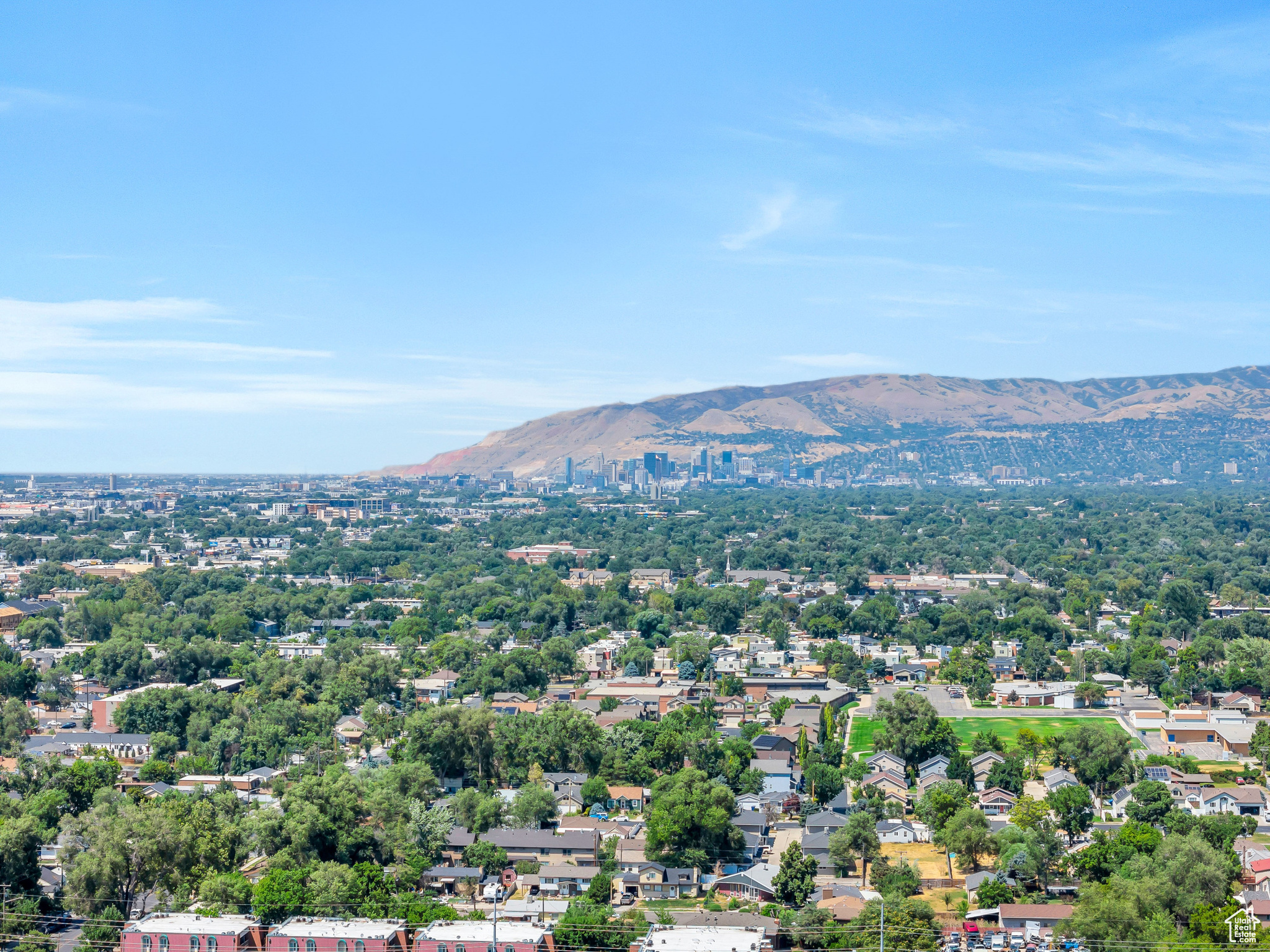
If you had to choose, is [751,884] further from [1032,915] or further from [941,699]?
[941,699]

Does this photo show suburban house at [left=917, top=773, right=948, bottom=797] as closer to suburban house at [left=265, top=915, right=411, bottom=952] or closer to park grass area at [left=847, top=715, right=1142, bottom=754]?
park grass area at [left=847, top=715, right=1142, bottom=754]

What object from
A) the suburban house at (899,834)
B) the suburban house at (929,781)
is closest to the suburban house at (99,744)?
the suburban house at (899,834)

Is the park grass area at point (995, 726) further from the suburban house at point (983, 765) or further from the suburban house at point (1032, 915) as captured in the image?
the suburban house at point (1032, 915)

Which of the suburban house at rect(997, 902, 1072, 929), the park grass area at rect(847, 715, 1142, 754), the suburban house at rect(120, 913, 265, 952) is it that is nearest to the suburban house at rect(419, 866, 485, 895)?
the suburban house at rect(120, 913, 265, 952)

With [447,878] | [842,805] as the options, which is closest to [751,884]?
[447,878]

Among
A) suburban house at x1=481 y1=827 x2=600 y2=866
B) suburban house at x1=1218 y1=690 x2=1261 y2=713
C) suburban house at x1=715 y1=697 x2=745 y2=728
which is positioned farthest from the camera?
suburban house at x1=1218 y1=690 x2=1261 y2=713

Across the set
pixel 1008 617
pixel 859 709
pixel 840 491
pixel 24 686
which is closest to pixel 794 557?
pixel 1008 617
